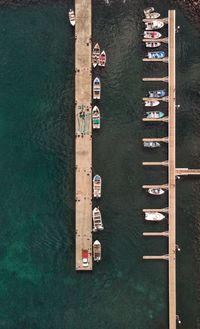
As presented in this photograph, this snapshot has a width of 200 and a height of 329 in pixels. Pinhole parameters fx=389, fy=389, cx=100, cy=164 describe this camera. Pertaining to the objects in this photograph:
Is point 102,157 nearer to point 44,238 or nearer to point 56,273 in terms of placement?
point 44,238

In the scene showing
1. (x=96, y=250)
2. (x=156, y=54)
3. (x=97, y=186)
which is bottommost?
(x=96, y=250)

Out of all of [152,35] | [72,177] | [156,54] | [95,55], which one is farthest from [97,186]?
[152,35]

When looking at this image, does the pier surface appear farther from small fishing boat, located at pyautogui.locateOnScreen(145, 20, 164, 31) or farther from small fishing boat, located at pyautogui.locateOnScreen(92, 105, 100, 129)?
small fishing boat, located at pyautogui.locateOnScreen(145, 20, 164, 31)

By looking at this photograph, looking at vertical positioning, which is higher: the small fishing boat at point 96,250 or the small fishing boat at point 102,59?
the small fishing boat at point 102,59

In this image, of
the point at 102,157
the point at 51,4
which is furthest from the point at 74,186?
the point at 51,4

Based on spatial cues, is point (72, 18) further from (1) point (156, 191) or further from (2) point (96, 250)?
(2) point (96, 250)

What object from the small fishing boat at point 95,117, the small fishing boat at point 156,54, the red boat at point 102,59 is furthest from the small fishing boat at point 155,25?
the small fishing boat at point 95,117

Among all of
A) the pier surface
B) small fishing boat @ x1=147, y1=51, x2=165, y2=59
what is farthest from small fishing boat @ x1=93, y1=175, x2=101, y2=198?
small fishing boat @ x1=147, y1=51, x2=165, y2=59

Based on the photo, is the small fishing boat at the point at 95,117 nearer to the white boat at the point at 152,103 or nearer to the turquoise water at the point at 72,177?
the turquoise water at the point at 72,177

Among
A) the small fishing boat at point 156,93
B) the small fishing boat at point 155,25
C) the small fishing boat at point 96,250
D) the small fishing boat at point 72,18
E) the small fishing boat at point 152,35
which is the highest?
the small fishing boat at point 72,18
